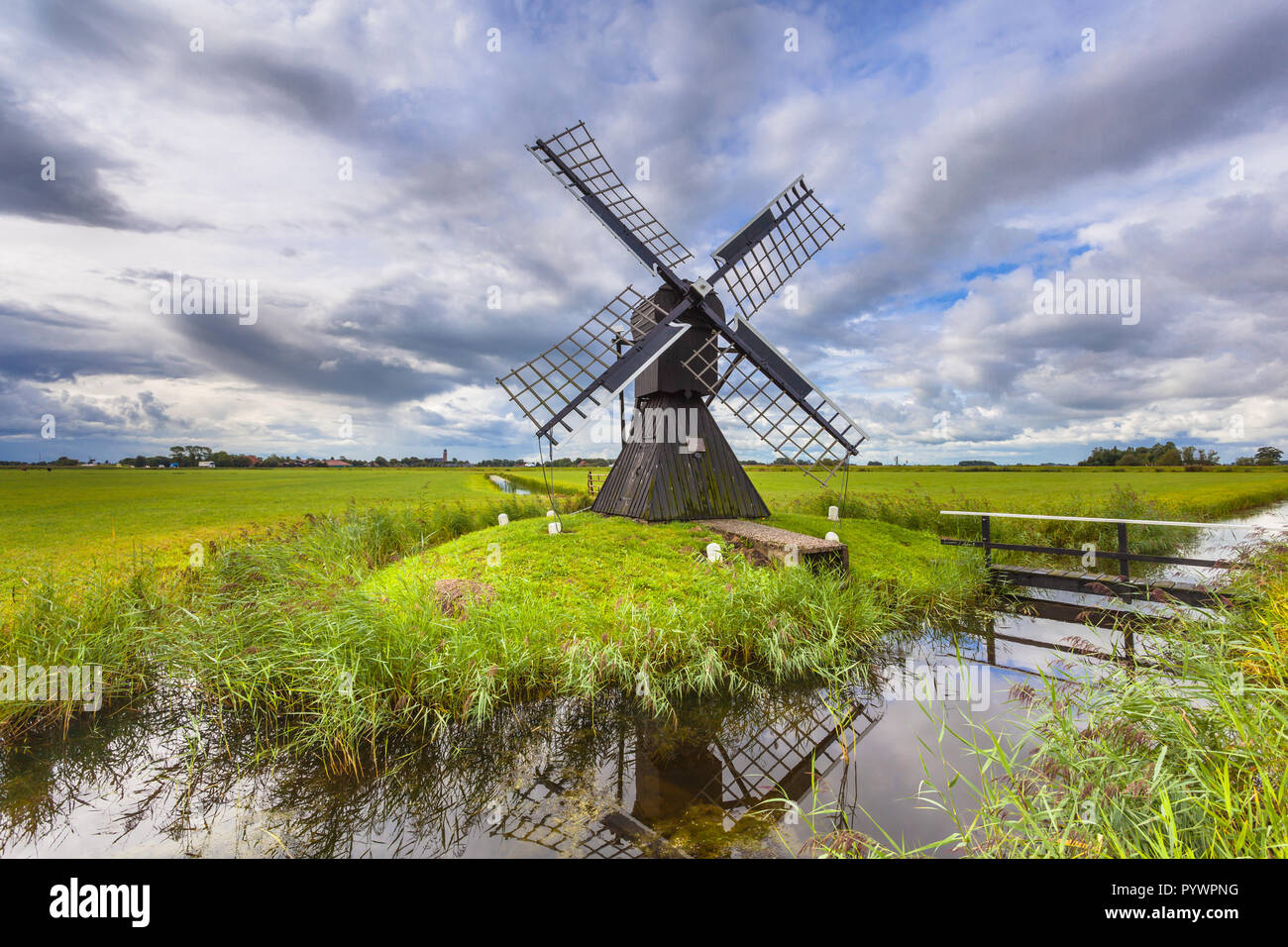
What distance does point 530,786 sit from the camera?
4273 mm

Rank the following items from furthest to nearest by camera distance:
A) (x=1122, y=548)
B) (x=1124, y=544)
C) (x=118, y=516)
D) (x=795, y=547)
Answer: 1. (x=118, y=516)
2. (x=795, y=547)
3. (x=1122, y=548)
4. (x=1124, y=544)

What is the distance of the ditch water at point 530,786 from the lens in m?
3.62

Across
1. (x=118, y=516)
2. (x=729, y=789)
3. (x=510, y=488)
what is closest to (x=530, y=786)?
(x=729, y=789)

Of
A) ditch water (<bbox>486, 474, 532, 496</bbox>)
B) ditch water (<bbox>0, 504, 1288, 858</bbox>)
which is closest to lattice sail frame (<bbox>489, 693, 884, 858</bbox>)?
ditch water (<bbox>0, 504, 1288, 858</bbox>)

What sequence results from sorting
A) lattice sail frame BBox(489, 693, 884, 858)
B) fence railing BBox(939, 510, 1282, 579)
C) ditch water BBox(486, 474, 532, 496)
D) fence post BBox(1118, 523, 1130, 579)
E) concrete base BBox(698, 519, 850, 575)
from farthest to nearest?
ditch water BBox(486, 474, 532, 496)
concrete base BBox(698, 519, 850, 575)
fence post BBox(1118, 523, 1130, 579)
fence railing BBox(939, 510, 1282, 579)
lattice sail frame BBox(489, 693, 884, 858)

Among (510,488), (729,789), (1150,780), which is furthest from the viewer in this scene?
(510,488)

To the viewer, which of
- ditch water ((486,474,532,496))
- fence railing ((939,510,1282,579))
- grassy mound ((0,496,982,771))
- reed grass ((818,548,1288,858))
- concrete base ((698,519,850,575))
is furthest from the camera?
ditch water ((486,474,532,496))

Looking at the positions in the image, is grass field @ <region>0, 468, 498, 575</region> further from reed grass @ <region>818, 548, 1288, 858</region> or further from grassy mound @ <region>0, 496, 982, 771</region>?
reed grass @ <region>818, 548, 1288, 858</region>

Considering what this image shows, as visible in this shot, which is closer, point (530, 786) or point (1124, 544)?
point (530, 786)

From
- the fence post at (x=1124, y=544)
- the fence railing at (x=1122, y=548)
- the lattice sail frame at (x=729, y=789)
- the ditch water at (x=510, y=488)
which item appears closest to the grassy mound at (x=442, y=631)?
the lattice sail frame at (x=729, y=789)

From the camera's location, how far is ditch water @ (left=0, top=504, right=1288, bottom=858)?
3.62 meters

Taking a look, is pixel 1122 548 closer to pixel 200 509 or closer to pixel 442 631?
pixel 442 631

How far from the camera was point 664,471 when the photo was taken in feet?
40.7

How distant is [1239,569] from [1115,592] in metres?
3.04
